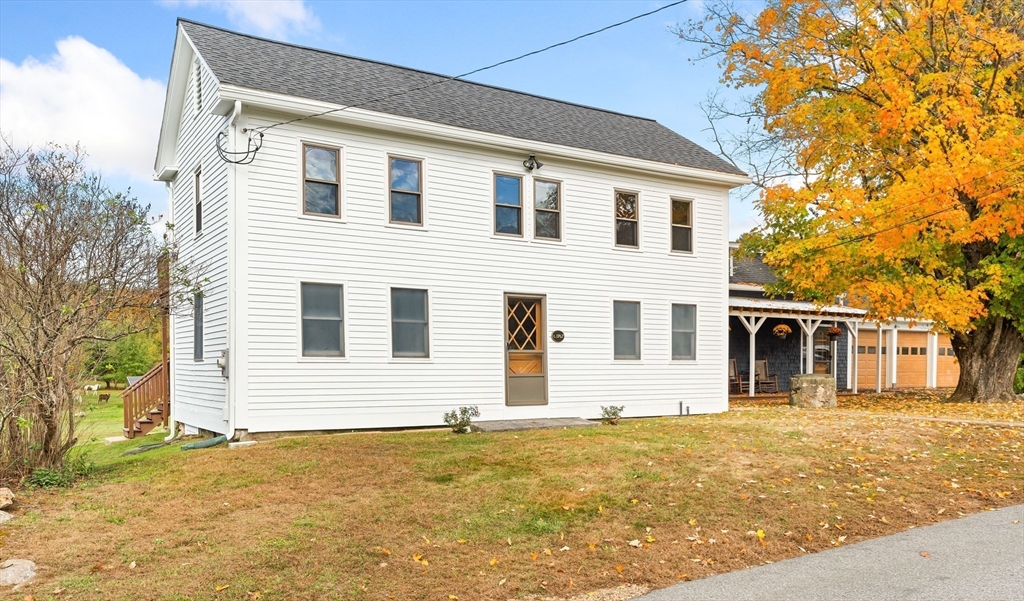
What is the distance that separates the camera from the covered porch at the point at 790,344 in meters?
23.8

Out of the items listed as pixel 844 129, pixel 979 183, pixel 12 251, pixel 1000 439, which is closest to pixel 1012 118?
pixel 979 183

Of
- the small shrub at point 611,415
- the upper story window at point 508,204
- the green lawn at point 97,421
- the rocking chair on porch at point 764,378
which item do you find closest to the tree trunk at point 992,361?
the rocking chair on porch at point 764,378

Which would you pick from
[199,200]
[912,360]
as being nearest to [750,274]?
[912,360]

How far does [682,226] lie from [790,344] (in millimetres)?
11743

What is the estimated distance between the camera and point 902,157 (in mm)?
17797

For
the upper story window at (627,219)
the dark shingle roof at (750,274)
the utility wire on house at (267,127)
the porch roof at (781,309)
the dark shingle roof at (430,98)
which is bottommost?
the porch roof at (781,309)

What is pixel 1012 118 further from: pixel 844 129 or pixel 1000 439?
pixel 1000 439

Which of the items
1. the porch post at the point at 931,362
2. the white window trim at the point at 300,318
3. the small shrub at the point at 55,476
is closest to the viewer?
the small shrub at the point at 55,476

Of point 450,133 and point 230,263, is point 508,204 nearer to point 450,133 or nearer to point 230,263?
point 450,133

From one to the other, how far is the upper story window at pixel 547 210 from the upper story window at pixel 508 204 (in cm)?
37

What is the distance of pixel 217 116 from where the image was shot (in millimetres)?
12914

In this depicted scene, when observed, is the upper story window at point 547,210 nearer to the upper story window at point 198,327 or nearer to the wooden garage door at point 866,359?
the upper story window at point 198,327

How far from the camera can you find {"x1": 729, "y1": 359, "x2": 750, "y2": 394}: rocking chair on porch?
24547mm

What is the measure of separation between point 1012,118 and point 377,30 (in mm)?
13487
